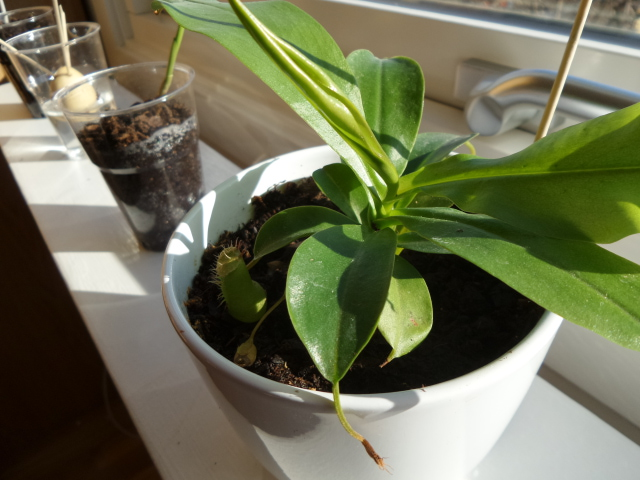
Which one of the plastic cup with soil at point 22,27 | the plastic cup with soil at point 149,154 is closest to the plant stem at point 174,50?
the plastic cup with soil at point 149,154

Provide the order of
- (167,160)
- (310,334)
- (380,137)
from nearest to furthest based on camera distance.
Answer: (310,334) < (380,137) < (167,160)

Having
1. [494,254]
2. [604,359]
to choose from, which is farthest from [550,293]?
[604,359]

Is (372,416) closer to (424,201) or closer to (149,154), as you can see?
(424,201)

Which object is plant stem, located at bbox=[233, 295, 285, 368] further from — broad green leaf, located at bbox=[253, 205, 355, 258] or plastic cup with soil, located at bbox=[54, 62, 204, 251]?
plastic cup with soil, located at bbox=[54, 62, 204, 251]

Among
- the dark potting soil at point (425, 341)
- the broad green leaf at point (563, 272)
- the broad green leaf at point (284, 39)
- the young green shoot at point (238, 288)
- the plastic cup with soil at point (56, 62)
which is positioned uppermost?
the broad green leaf at point (284, 39)

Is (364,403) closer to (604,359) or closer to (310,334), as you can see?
(310,334)

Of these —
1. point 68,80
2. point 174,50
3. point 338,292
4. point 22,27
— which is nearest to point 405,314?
point 338,292

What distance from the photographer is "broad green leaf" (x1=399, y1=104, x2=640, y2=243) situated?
241 mm

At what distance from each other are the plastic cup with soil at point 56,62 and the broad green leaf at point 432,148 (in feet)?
2.31

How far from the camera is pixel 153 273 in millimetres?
628

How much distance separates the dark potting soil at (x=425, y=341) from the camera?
12.0 inches

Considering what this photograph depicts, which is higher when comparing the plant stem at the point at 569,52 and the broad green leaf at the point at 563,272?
the plant stem at the point at 569,52

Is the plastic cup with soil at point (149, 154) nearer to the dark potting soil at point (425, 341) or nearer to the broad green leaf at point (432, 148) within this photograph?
the dark potting soil at point (425, 341)

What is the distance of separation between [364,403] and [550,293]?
0.11m
